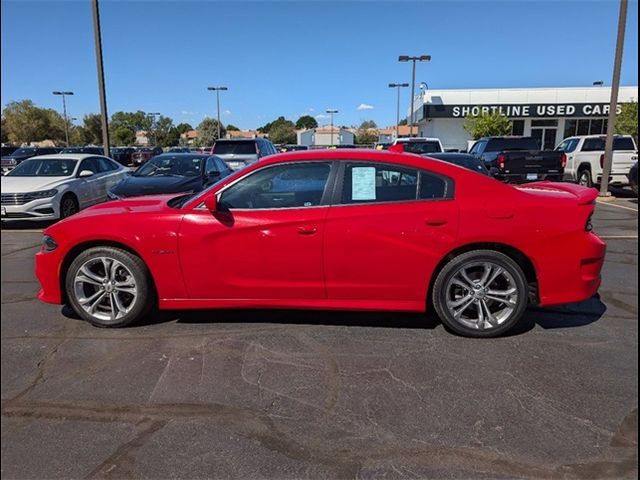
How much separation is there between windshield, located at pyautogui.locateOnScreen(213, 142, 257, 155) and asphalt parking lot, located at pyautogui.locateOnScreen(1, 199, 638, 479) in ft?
38.5

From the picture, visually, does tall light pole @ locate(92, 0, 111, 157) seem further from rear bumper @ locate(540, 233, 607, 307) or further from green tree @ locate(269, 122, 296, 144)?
green tree @ locate(269, 122, 296, 144)

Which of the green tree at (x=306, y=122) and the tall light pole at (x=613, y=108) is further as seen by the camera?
the green tree at (x=306, y=122)

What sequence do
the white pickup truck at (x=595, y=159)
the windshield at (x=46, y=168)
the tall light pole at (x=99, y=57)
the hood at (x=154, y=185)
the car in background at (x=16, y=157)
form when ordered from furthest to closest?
the car in background at (x=16, y=157)
the white pickup truck at (x=595, y=159)
the tall light pole at (x=99, y=57)
the windshield at (x=46, y=168)
the hood at (x=154, y=185)

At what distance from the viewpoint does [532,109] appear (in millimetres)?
36344

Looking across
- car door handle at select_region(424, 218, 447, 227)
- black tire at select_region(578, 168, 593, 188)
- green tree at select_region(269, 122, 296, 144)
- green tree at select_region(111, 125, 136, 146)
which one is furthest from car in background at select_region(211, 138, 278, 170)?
green tree at select_region(269, 122, 296, 144)

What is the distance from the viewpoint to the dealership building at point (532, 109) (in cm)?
3597

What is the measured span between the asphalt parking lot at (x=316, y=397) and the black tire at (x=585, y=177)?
12264 millimetres

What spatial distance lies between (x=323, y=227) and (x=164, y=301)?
1547 mm

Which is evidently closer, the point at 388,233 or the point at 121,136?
the point at 388,233

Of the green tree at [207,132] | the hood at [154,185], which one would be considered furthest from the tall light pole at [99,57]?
the green tree at [207,132]

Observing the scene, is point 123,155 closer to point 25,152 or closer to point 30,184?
point 25,152

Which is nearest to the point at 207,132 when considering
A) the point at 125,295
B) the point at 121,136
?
the point at 121,136

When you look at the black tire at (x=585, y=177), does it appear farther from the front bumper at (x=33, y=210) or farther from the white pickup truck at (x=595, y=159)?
the front bumper at (x=33, y=210)

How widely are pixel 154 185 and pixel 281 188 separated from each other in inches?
234
